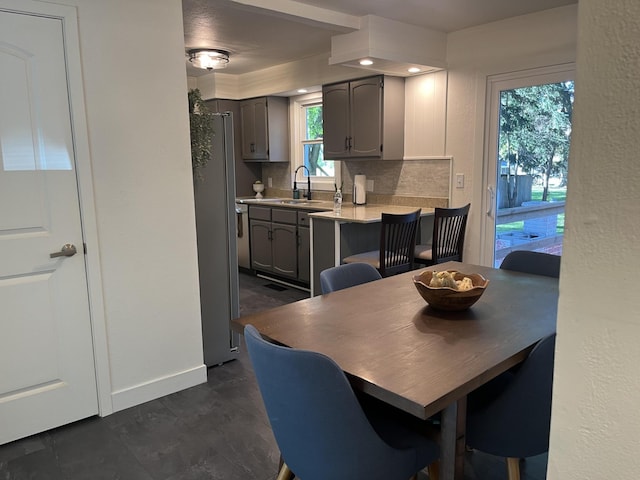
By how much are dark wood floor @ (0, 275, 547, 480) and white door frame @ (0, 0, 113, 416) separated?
9.3 inches

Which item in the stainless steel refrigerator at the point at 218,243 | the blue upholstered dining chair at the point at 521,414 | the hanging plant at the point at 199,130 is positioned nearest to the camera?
the blue upholstered dining chair at the point at 521,414

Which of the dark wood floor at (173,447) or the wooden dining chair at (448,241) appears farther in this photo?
the wooden dining chair at (448,241)

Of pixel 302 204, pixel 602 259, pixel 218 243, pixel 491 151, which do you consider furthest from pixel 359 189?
pixel 602 259

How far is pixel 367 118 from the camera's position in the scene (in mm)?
4527

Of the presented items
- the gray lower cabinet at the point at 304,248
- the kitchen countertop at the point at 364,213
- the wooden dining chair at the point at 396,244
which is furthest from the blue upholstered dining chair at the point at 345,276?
the gray lower cabinet at the point at 304,248

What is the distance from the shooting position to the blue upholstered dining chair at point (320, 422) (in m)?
1.27

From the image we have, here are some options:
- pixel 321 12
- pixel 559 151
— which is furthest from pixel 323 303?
pixel 559 151

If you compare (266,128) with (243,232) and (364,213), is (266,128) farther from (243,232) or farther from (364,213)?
(364,213)

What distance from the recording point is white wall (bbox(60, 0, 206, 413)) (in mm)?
2420

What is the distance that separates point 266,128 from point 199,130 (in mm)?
3029

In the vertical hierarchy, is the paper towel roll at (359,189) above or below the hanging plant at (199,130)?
below

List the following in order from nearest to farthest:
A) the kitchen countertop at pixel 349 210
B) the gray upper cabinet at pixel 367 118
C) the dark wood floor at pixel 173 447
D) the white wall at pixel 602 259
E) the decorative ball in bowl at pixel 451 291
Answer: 1. the white wall at pixel 602 259
2. the decorative ball in bowl at pixel 451 291
3. the dark wood floor at pixel 173 447
4. the kitchen countertop at pixel 349 210
5. the gray upper cabinet at pixel 367 118

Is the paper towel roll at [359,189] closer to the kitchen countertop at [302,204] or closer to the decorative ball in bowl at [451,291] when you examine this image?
the kitchen countertop at [302,204]

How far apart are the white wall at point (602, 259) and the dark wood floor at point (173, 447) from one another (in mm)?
1659
